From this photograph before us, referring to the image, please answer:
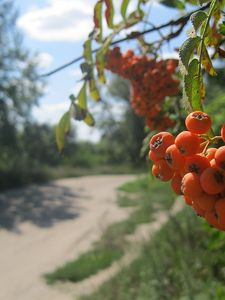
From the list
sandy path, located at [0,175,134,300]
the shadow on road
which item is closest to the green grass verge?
sandy path, located at [0,175,134,300]

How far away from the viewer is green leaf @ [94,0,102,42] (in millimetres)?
1402

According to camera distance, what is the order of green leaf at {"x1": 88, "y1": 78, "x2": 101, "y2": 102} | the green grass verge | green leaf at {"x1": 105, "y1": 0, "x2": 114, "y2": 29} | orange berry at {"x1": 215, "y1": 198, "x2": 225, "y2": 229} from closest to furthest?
1. orange berry at {"x1": 215, "y1": 198, "x2": 225, "y2": 229}
2. green leaf at {"x1": 105, "y1": 0, "x2": 114, "y2": 29}
3. green leaf at {"x1": 88, "y1": 78, "x2": 101, "y2": 102}
4. the green grass verge

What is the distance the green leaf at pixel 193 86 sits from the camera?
0.81m

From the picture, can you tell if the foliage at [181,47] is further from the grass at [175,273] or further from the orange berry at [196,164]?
the grass at [175,273]

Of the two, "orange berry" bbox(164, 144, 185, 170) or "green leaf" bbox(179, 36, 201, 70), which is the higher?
"green leaf" bbox(179, 36, 201, 70)

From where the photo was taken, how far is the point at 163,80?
1.73 meters

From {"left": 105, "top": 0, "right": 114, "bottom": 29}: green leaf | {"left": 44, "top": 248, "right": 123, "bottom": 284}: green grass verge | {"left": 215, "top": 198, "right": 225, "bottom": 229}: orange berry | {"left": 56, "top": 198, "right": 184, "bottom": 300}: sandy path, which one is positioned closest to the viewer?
{"left": 215, "top": 198, "right": 225, "bottom": 229}: orange berry

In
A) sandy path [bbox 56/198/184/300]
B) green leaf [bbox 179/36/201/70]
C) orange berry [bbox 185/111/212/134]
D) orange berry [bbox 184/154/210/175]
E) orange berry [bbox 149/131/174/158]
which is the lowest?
sandy path [bbox 56/198/184/300]

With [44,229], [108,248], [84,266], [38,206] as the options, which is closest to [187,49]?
[84,266]

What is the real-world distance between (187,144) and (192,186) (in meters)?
0.07

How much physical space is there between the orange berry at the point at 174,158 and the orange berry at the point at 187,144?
0.01m

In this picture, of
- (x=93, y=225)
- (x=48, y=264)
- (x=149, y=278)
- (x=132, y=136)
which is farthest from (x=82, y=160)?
(x=149, y=278)

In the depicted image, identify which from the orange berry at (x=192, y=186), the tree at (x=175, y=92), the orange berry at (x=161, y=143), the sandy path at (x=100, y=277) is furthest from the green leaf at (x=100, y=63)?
the sandy path at (x=100, y=277)

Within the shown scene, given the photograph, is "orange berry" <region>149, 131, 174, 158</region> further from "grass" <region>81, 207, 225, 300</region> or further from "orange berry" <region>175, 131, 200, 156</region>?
"grass" <region>81, 207, 225, 300</region>
